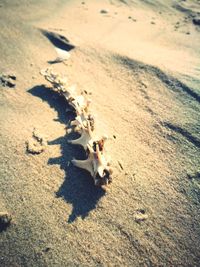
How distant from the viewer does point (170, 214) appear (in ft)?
6.00

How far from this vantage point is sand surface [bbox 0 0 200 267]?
5.49 ft

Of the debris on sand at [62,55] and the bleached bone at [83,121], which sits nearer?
the bleached bone at [83,121]

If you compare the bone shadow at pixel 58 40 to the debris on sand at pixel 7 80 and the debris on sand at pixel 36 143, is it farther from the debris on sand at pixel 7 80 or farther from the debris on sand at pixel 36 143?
the debris on sand at pixel 36 143

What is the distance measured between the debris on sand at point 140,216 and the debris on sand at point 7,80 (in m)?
1.85

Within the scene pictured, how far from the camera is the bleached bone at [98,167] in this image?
5.73 feet

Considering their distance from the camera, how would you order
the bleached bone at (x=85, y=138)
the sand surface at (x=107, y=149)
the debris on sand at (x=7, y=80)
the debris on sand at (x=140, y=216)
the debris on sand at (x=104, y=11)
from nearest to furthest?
the sand surface at (x=107, y=149), the debris on sand at (x=140, y=216), the bleached bone at (x=85, y=138), the debris on sand at (x=7, y=80), the debris on sand at (x=104, y=11)

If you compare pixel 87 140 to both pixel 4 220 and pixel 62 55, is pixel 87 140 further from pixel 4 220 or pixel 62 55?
pixel 62 55

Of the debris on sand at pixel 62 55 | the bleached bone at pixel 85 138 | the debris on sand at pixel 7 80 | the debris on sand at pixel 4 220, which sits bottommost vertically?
the debris on sand at pixel 4 220

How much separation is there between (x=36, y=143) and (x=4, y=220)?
26.8 inches

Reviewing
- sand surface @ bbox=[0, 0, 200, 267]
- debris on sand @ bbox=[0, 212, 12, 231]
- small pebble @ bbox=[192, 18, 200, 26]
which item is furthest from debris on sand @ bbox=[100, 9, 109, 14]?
debris on sand @ bbox=[0, 212, 12, 231]

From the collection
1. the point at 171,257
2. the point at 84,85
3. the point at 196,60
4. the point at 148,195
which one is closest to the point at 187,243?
the point at 171,257

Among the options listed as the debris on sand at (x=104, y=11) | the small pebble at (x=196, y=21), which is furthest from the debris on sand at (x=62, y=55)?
the small pebble at (x=196, y=21)

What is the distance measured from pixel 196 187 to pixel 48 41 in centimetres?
262

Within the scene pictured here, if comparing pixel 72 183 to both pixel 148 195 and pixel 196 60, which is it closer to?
pixel 148 195
